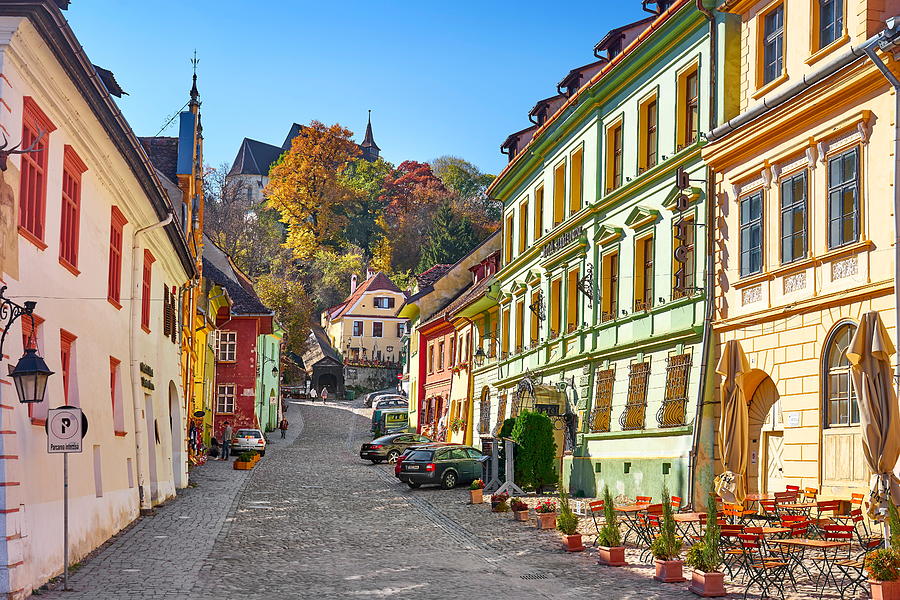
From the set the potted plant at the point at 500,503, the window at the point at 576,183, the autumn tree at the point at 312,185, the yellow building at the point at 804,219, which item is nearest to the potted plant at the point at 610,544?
the yellow building at the point at 804,219

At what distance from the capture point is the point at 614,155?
28.2m

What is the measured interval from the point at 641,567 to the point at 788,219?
709cm

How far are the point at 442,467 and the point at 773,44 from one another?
53.4 ft

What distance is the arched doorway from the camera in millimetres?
20016

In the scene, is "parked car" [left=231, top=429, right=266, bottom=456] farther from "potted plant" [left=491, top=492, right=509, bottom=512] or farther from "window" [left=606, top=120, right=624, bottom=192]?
"window" [left=606, top=120, right=624, bottom=192]

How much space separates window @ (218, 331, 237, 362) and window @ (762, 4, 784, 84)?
3810 cm

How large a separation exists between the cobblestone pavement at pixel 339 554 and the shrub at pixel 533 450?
1.77 meters

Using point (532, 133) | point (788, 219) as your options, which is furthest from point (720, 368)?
point (532, 133)

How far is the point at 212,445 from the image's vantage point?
46.5 metres

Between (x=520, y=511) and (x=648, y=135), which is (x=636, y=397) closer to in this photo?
(x=520, y=511)

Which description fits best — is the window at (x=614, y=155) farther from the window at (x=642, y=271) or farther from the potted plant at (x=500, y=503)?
the potted plant at (x=500, y=503)

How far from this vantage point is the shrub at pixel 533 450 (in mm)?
27516

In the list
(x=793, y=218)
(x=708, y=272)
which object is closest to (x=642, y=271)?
(x=708, y=272)

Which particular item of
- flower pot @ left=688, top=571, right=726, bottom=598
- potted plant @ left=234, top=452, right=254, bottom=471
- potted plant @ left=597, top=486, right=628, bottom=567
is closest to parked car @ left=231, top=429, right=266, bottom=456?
potted plant @ left=234, top=452, right=254, bottom=471
